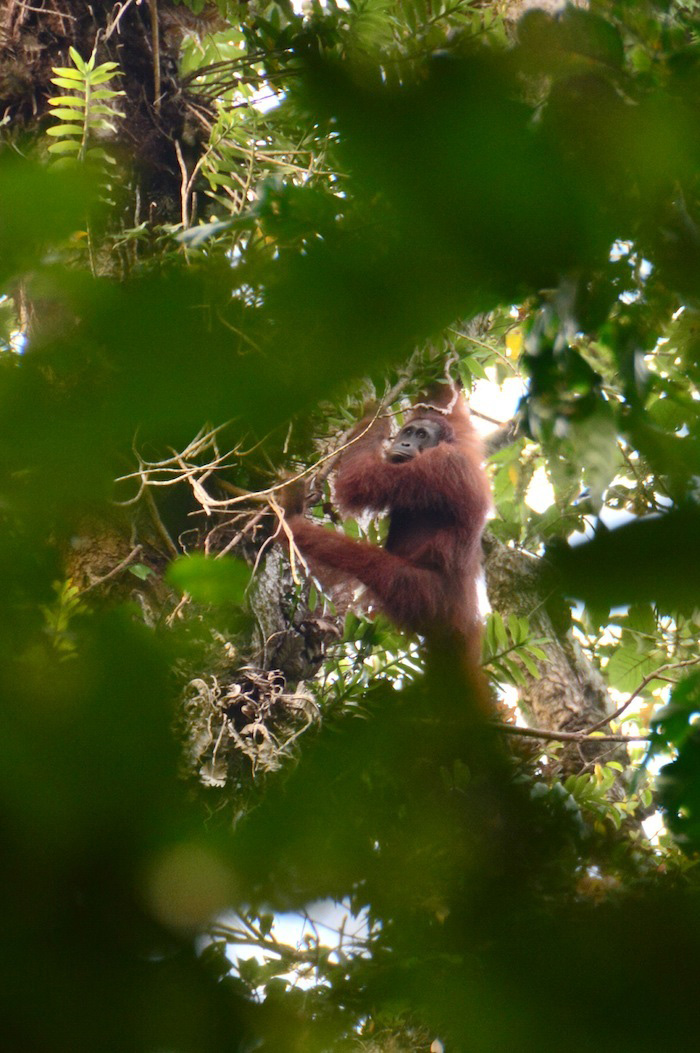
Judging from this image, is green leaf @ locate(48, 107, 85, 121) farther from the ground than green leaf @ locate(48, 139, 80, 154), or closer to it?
farther from the ground

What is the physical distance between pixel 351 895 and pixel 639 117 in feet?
1.12

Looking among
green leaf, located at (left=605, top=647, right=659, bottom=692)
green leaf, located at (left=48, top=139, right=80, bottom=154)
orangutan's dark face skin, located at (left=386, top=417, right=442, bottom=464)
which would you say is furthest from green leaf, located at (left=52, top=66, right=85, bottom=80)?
green leaf, located at (left=605, top=647, right=659, bottom=692)

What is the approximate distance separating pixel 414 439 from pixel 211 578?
4.82 meters

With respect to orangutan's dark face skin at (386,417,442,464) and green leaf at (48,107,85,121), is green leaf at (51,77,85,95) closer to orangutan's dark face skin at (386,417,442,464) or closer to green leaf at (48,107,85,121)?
green leaf at (48,107,85,121)

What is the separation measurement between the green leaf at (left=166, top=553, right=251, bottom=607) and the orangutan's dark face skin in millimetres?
4640

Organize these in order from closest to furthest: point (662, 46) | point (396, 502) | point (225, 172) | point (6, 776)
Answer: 1. point (6, 776)
2. point (662, 46)
3. point (225, 172)
4. point (396, 502)

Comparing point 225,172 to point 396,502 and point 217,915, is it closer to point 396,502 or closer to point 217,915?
point 396,502

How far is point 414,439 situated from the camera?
521 centimetres

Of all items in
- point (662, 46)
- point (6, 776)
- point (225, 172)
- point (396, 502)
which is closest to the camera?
point (6, 776)

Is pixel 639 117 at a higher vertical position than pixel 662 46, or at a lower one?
lower

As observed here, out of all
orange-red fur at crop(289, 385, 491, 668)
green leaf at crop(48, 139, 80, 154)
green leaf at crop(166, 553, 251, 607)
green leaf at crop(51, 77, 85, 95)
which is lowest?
green leaf at crop(166, 553, 251, 607)

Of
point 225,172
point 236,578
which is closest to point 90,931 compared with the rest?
point 236,578

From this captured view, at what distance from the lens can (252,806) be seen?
1.35 feet

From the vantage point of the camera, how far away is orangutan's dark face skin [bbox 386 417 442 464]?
201 inches
